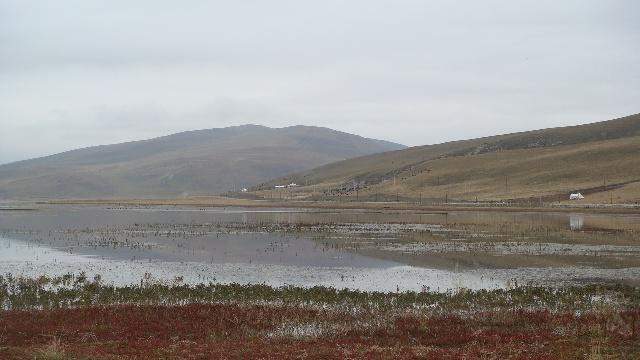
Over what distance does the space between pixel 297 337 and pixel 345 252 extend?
2932 centimetres

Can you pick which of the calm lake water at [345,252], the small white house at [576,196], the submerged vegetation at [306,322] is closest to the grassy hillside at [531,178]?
the small white house at [576,196]

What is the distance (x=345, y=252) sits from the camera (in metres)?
52.5

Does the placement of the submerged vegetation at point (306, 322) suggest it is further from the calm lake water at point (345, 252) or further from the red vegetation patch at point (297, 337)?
the calm lake water at point (345, 252)

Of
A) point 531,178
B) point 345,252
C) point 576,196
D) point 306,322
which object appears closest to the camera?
point 306,322

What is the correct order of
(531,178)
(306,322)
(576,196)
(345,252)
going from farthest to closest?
(531,178)
(576,196)
(345,252)
(306,322)

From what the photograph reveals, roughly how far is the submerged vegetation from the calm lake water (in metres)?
5.05

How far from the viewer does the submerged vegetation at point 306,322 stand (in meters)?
20.2

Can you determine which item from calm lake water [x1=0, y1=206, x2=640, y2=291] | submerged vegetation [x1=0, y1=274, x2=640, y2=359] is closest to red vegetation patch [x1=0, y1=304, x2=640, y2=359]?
submerged vegetation [x1=0, y1=274, x2=640, y2=359]

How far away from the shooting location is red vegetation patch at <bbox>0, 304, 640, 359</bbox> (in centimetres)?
1970

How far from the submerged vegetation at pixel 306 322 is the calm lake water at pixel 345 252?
5.05 meters

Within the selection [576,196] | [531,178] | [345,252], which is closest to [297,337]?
[345,252]

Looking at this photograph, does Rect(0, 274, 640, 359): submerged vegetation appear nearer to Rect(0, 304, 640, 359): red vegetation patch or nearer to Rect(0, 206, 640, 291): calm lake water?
Rect(0, 304, 640, 359): red vegetation patch

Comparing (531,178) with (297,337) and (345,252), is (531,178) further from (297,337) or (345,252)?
(297,337)

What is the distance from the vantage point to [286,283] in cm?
3709
